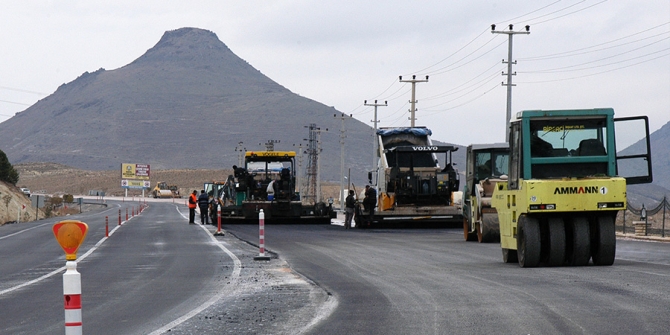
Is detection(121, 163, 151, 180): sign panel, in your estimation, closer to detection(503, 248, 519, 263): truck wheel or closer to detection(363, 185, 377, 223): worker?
detection(363, 185, 377, 223): worker

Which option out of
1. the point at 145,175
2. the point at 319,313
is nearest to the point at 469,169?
the point at 319,313

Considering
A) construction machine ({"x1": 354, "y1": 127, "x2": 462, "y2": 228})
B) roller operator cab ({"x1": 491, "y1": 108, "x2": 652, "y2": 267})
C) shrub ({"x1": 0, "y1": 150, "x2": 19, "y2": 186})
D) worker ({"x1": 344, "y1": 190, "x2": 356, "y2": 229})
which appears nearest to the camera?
roller operator cab ({"x1": 491, "y1": 108, "x2": 652, "y2": 267})

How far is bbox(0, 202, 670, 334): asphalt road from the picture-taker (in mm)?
10688

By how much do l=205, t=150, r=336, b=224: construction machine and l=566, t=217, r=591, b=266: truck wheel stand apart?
2859cm

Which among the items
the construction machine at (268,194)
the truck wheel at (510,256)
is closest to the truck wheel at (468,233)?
the truck wheel at (510,256)

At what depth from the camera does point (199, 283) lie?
16.0 meters

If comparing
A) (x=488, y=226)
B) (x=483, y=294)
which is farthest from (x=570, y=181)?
(x=488, y=226)

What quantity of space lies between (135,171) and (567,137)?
151 m

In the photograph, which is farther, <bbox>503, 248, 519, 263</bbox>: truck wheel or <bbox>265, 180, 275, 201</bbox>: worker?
<bbox>265, 180, 275, 201</bbox>: worker

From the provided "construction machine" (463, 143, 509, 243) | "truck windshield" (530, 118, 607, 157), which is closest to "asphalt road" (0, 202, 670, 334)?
"truck windshield" (530, 118, 607, 157)

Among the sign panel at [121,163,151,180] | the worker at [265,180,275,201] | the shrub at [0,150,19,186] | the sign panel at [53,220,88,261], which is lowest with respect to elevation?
the sign panel at [53,220,88,261]

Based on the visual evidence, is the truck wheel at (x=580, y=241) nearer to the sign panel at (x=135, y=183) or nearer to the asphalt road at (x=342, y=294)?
the asphalt road at (x=342, y=294)

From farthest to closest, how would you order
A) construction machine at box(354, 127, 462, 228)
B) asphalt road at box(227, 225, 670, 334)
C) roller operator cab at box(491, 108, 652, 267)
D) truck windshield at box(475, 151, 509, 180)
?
construction machine at box(354, 127, 462, 228) < truck windshield at box(475, 151, 509, 180) < roller operator cab at box(491, 108, 652, 267) < asphalt road at box(227, 225, 670, 334)

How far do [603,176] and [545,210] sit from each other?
1.31 metres
